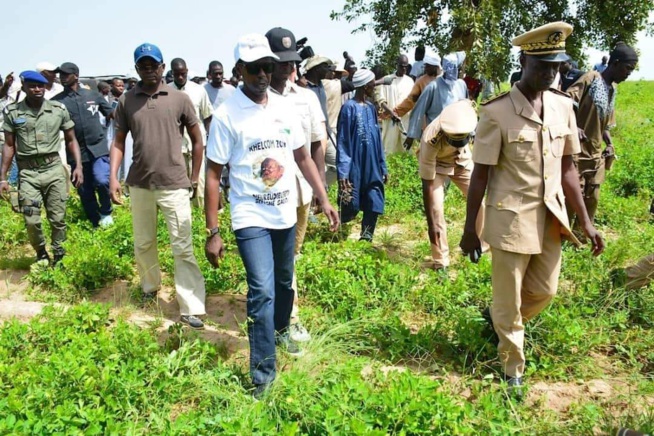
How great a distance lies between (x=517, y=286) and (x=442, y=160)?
7.25ft

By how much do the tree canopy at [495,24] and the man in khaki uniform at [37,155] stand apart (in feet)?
27.4

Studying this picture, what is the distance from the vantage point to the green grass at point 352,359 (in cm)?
302

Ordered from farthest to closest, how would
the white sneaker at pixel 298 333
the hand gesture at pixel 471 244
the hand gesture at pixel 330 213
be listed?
the white sneaker at pixel 298 333 < the hand gesture at pixel 330 213 < the hand gesture at pixel 471 244

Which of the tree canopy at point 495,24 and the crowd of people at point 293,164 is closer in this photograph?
the crowd of people at point 293,164

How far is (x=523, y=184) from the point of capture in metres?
3.37

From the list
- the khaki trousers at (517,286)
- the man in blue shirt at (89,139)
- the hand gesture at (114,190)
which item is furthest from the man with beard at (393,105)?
the khaki trousers at (517,286)

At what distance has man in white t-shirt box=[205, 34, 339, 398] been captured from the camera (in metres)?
3.39

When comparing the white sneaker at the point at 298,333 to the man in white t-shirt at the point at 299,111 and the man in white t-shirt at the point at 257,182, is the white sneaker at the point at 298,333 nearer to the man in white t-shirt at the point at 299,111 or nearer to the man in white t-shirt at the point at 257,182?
the man in white t-shirt at the point at 299,111

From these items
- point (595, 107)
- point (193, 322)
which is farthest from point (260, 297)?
point (595, 107)

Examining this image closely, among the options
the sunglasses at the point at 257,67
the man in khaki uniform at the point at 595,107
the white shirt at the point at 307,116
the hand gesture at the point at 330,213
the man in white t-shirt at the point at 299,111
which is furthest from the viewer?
the man in khaki uniform at the point at 595,107

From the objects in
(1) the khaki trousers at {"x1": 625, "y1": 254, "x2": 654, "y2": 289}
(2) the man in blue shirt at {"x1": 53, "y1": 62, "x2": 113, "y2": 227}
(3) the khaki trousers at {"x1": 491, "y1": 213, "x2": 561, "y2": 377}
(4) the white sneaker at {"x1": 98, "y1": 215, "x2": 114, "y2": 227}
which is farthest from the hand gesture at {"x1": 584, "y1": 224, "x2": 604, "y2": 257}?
(2) the man in blue shirt at {"x1": 53, "y1": 62, "x2": 113, "y2": 227}

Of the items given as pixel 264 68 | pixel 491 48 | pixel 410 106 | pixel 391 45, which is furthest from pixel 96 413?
pixel 391 45

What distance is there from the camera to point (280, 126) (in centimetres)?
362

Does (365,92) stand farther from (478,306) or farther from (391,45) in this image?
(391,45)
